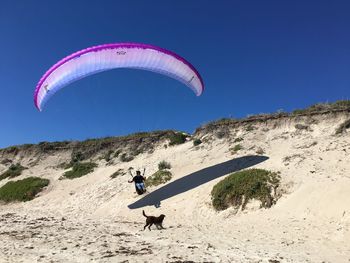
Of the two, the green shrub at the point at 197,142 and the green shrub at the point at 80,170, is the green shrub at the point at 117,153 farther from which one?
the green shrub at the point at 197,142

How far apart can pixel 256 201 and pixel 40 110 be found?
37.0 ft

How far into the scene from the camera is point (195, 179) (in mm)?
20047

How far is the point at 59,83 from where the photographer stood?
60.2 ft

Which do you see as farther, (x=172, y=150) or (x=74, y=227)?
(x=172, y=150)

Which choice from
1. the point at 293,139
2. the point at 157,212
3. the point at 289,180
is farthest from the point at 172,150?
the point at 289,180

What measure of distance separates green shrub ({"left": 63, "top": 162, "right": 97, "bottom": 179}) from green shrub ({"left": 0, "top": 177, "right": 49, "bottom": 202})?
65.8 inches

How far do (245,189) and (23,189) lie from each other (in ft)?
51.5

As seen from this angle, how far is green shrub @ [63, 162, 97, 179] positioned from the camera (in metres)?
27.9

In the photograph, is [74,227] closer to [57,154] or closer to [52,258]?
[52,258]

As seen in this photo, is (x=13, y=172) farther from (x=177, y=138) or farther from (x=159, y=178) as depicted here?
(x=159, y=178)

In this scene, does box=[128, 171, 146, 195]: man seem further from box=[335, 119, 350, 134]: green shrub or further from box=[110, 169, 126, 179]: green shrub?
box=[335, 119, 350, 134]: green shrub

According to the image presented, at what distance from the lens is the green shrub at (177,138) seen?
2820 centimetres

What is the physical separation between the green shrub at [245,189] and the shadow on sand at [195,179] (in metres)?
2.44

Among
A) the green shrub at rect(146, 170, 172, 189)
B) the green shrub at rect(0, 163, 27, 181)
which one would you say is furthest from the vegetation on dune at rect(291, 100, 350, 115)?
the green shrub at rect(0, 163, 27, 181)
